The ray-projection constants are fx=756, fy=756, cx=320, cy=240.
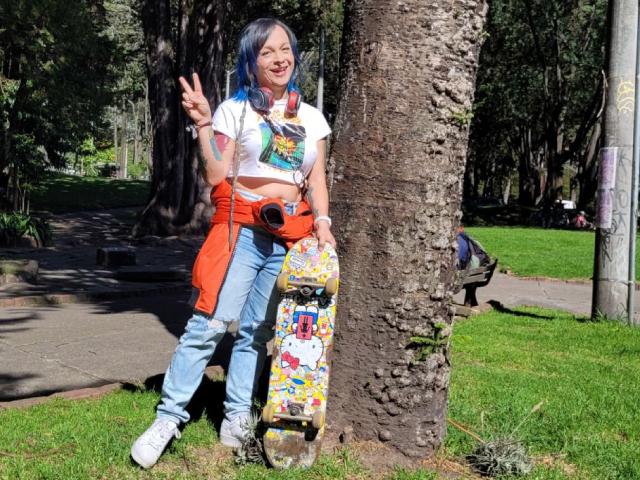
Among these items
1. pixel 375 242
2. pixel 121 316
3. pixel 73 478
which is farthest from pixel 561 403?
pixel 121 316

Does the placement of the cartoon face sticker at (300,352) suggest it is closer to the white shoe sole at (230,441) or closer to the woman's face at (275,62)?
the white shoe sole at (230,441)

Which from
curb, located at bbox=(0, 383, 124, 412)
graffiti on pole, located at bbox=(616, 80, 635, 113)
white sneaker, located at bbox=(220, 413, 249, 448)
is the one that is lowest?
curb, located at bbox=(0, 383, 124, 412)

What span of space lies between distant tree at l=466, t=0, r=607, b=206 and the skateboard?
2619 centimetres

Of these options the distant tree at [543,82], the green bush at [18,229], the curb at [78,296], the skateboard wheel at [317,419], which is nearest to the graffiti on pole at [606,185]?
the curb at [78,296]

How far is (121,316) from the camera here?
8.77 metres

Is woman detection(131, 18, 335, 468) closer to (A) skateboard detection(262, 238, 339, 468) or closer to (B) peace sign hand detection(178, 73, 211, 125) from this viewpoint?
(B) peace sign hand detection(178, 73, 211, 125)

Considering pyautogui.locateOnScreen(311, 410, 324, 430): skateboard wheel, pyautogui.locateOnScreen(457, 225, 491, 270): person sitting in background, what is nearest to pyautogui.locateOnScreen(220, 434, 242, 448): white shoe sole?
pyautogui.locateOnScreen(311, 410, 324, 430): skateboard wheel

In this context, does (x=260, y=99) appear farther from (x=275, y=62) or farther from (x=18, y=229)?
(x=18, y=229)

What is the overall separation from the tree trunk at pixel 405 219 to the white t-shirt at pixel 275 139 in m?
0.25

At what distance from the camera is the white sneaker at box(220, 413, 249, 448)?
148 inches

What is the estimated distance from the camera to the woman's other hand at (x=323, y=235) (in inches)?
140

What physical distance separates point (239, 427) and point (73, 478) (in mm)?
826

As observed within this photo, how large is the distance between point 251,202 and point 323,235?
1.28ft

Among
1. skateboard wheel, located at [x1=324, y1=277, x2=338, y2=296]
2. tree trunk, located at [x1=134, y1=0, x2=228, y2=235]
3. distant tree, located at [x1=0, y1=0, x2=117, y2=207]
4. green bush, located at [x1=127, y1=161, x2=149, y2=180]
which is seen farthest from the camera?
green bush, located at [x1=127, y1=161, x2=149, y2=180]
